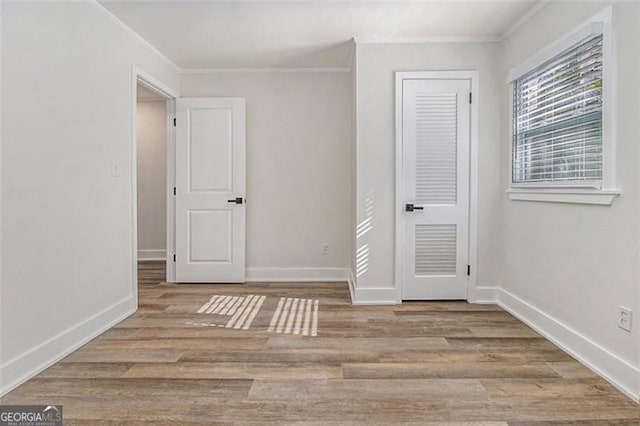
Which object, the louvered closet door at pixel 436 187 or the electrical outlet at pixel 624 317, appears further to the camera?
the louvered closet door at pixel 436 187

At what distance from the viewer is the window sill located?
2.14 meters

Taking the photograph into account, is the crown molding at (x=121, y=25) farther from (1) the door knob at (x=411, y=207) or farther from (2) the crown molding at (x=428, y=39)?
(1) the door knob at (x=411, y=207)

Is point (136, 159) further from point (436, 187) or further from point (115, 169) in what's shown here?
point (436, 187)

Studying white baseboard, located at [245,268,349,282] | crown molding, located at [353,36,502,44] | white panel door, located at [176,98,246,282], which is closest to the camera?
crown molding, located at [353,36,502,44]

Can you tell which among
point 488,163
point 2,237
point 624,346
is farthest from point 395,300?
point 2,237

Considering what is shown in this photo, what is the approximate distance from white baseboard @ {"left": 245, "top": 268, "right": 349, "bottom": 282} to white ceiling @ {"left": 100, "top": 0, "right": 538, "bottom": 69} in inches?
94.7

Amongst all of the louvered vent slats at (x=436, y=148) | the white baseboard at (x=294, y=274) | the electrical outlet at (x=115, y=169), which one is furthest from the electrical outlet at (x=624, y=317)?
the electrical outlet at (x=115, y=169)

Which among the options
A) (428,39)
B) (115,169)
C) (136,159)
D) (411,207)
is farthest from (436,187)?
(136,159)

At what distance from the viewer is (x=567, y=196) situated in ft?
8.17

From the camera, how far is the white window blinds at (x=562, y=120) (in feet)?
7.48

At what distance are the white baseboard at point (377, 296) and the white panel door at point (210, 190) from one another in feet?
5.02

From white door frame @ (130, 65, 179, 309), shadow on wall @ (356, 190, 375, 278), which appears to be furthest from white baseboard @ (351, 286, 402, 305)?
white door frame @ (130, 65, 179, 309)

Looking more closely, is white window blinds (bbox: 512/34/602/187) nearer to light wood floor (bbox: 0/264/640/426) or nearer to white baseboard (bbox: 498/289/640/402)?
white baseboard (bbox: 498/289/640/402)

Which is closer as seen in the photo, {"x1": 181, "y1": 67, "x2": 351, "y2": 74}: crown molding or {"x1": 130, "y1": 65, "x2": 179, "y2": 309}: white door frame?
{"x1": 130, "y1": 65, "x2": 179, "y2": 309}: white door frame
